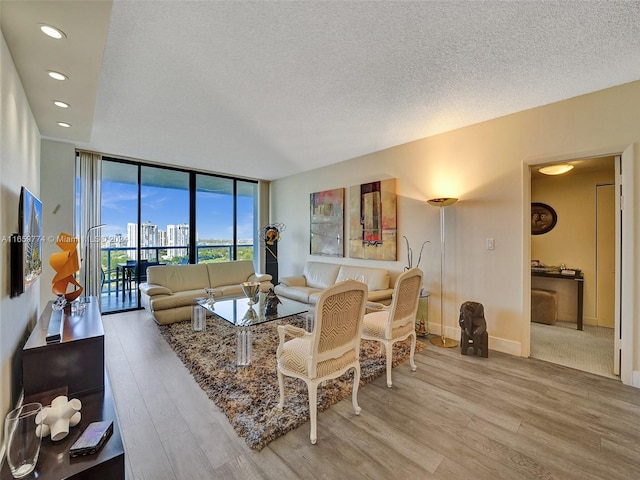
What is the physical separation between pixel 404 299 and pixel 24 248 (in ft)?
9.59

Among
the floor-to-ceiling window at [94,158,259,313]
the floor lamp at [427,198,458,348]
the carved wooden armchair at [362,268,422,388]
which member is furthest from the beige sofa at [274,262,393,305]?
the floor-to-ceiling window at [94,158,259,313]

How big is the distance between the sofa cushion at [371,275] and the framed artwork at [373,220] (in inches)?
9.5

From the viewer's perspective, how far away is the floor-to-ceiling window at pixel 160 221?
16.1ft

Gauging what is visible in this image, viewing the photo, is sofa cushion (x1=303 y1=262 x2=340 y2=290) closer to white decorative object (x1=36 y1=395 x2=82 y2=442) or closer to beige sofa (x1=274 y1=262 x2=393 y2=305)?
beige sofa (x1=274 y1=262 x2=393 y2=305)

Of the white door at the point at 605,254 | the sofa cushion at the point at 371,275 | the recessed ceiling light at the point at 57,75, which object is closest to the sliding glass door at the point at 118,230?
the recessed ceiling light at the point at 57,75

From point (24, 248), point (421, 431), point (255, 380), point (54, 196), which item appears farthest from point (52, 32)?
point (421, 431)

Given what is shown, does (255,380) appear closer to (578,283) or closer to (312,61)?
(312,61)

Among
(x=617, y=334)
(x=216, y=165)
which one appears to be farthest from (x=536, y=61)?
(x=216, y=165)

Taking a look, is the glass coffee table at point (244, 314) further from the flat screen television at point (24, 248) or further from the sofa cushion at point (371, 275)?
the flat screen television at point (24, 248)

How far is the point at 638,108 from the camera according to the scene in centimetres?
238

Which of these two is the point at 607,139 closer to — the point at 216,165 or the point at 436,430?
the point at 436,430

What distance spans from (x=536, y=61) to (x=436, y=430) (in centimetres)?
285

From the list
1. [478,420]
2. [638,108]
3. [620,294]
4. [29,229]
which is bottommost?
[478,420]

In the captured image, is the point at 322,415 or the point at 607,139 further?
the point at 607,139
